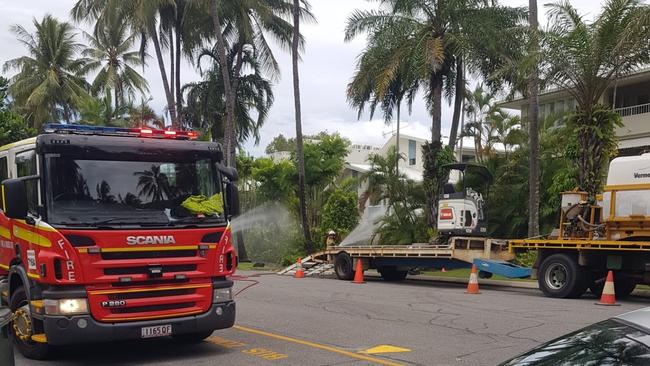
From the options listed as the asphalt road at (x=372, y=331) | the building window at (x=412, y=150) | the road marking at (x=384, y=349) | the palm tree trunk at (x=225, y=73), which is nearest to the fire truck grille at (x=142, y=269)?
the asphalt road at (x=372, y=331)

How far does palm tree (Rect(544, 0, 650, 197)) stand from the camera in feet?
59.8

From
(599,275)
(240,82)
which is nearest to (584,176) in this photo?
(599,275)

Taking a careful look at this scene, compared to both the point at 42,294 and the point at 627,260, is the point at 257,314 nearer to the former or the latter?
the point at 42,294

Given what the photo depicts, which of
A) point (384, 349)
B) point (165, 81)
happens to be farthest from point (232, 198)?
point (165, 81)

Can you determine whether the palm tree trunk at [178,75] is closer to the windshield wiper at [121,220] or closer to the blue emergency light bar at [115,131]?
the blue emergency light bar at [115,131]

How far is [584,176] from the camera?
1895 centimetres

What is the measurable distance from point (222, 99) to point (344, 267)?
56.8 ft

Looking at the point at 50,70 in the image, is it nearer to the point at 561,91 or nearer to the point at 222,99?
the point at 222,99

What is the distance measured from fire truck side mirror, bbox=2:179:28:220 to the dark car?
19.9 feet

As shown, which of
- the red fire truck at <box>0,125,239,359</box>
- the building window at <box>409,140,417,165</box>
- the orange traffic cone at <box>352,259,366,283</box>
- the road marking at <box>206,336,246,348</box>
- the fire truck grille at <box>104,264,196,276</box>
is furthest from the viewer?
the building window at <box>409,140,417,165</box>

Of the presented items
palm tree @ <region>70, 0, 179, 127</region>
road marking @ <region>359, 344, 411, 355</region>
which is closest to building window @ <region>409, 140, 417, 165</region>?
palm tree @ <region>70, 0, 179, 127</region>

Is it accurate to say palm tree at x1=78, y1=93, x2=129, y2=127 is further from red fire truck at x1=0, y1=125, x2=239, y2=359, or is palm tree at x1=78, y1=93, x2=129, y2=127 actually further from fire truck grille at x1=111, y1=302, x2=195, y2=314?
fire truck grille at x1=111, y1=302, x2=195, y2=314

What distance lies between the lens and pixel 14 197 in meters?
7.68

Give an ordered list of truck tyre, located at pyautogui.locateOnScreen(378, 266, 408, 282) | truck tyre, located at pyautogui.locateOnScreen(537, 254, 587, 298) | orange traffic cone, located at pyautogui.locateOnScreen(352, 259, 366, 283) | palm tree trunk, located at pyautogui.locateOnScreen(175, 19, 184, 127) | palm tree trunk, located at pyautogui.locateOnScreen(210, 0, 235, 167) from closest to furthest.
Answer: truck tyre, located at pyautogui.locateOnScreen(537, 254, 587, 298), orange traffic cone, located at pyautogui.locateOnScreen(352, 259, 366, 283), truck tyre, located at pyautogui.locateOnScreen(378, 266, 408, 282), palm tree trunk, located at pyautogui.locateOnScreen(210, 0, 235, 167), palm tree trunk, located at pyautogui.locateOnScreen(175, 19, 184, 127)
